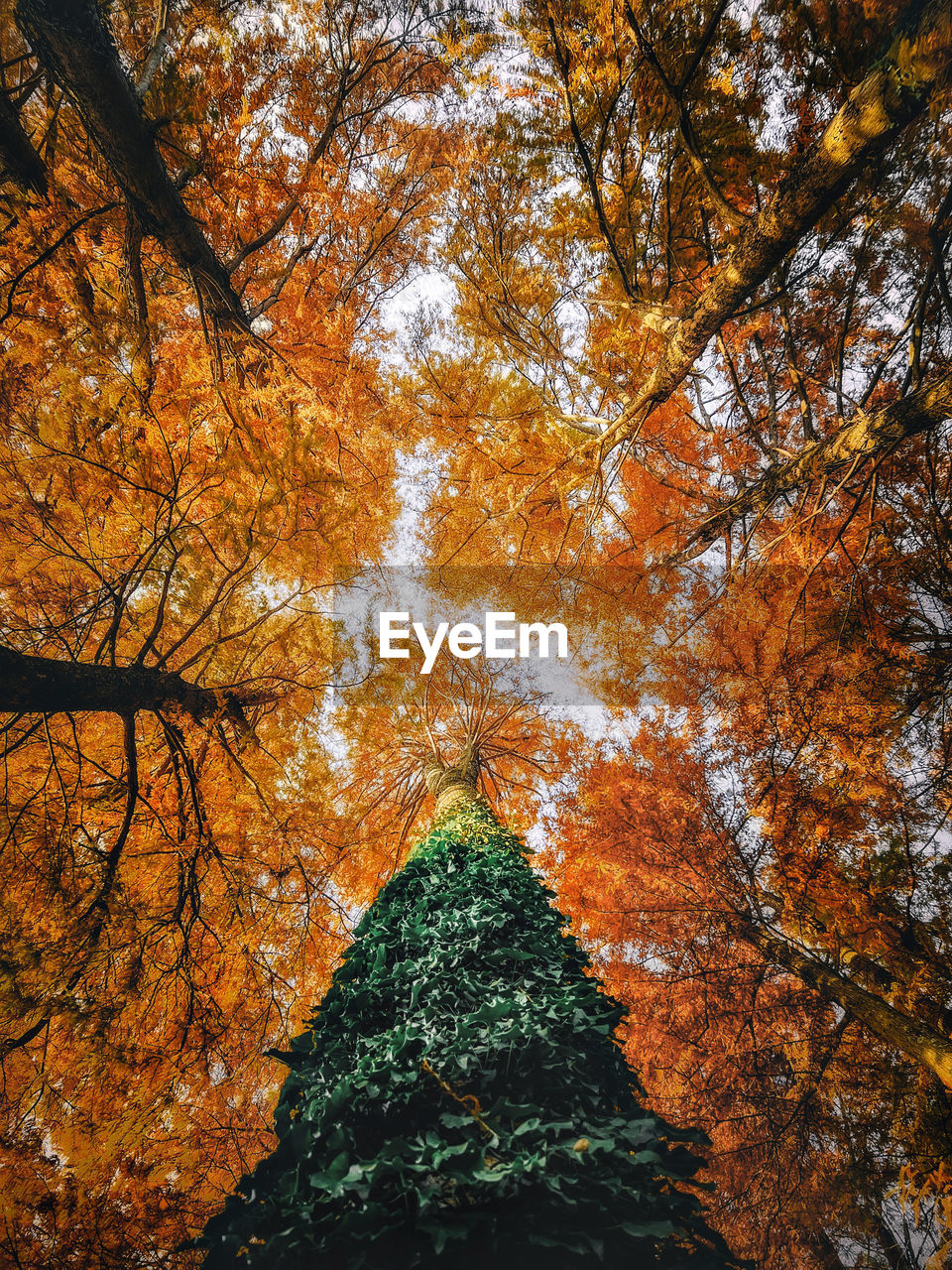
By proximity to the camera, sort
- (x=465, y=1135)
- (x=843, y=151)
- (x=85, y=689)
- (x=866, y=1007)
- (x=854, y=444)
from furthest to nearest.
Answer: (x=866, y=1007) < (x=854, y=444) < (x=85, y=689) < (x=843, y=151) < (x=465, y=1135)

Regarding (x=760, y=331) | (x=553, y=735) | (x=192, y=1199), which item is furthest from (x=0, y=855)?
(x=760, y=331)

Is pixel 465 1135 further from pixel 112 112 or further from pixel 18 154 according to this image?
pixel 18 154

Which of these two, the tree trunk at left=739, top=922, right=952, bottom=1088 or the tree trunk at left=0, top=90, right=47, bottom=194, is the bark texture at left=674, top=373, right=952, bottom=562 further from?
the tree trunk at left=0, top=90, right=47, bottom=194

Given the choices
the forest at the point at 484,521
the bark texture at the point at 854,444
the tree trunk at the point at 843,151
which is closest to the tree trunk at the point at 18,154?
the forest at the point at 484,521

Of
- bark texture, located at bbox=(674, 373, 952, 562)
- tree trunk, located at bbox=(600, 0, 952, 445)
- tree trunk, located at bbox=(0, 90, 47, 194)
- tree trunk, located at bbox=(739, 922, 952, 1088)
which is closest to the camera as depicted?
tree trunk, located at bbox=(600, 0, 952, 445)

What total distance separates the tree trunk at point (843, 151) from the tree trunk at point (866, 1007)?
679 centimetres

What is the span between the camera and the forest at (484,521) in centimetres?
377

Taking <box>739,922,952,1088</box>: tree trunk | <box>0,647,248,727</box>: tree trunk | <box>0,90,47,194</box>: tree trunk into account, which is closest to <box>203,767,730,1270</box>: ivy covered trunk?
<box>0,647,248,727</box>: tree trunk

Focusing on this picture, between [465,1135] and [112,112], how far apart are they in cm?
631

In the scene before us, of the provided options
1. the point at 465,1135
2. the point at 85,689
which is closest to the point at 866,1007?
the point at 465,1135

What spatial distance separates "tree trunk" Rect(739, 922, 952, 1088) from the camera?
4152 mm

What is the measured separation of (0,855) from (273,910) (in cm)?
276

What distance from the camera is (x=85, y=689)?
10.6ft

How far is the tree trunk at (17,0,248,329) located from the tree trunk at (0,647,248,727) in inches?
145
